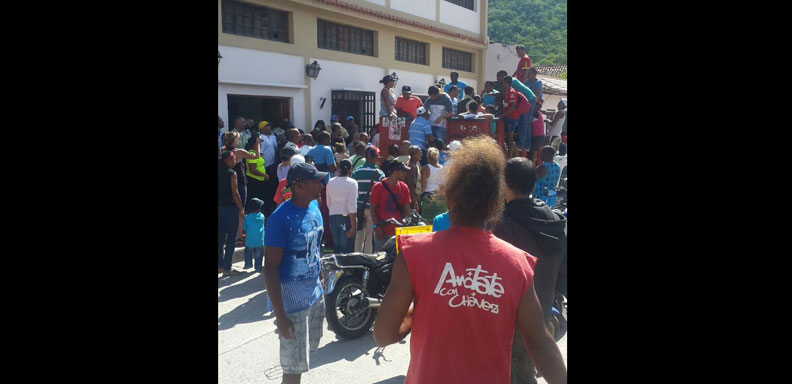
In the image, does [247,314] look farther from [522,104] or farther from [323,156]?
[522,104]

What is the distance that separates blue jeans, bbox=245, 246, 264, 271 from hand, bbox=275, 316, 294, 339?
4.13 m

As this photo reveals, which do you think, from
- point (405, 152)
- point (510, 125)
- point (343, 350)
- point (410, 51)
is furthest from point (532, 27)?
point (343, 350)

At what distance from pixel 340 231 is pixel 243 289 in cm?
139

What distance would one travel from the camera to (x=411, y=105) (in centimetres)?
1134

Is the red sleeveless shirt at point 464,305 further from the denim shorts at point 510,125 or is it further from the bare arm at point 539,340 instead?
the denim shorts at point 510,125

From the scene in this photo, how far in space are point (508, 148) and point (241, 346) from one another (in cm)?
679

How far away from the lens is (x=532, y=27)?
4006cm

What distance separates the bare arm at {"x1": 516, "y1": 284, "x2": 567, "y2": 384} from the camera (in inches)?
83.8

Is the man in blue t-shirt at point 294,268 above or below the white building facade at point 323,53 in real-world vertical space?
below

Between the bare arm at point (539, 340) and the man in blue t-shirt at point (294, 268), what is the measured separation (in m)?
1.83

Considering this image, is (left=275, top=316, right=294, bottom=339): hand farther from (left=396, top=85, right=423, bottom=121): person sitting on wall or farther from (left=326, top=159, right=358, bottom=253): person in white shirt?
(left=396, top=85, right=423, bottom=121): person sitting on wall

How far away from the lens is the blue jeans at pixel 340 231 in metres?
7.21

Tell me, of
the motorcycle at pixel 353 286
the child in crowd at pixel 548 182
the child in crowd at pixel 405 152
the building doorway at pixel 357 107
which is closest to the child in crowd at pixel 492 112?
the child in crowd at pixel 405 152
